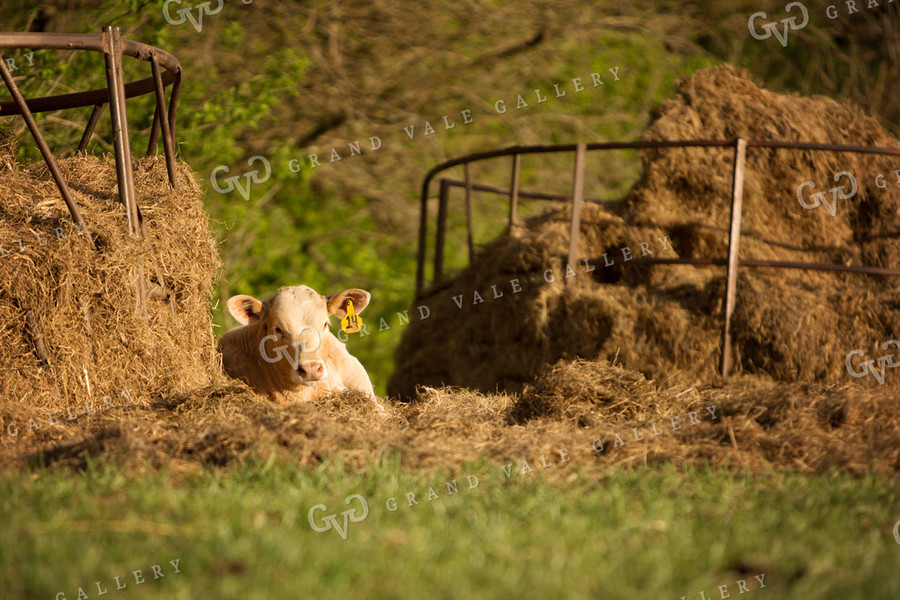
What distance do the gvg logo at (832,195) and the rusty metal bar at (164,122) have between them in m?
5.06

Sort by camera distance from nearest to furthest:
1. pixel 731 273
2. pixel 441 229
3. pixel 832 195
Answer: pixel 731 273
pixel 832 195
pixel 441 229

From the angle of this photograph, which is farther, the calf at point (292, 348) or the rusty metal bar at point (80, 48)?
the calf at point (292, 348)

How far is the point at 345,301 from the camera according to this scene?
671 centimetres

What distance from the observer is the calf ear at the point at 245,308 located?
20.9 feet

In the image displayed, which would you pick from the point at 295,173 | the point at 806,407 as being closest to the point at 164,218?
the point at 806,407

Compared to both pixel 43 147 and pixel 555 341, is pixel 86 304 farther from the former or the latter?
pixel 555 341

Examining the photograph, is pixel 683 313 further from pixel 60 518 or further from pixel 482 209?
pixel 482 209

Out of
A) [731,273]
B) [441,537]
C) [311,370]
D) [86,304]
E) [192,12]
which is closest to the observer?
[441,537]

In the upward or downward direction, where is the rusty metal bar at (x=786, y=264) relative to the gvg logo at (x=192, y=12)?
downward

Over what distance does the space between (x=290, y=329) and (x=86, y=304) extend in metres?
1.36

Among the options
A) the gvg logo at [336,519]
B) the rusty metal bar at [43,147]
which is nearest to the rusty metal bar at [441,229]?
the rusty metal bar at [43,147]

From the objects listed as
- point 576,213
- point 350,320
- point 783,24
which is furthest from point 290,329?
point 783,24

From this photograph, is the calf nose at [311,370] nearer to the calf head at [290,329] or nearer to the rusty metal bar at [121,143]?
the calf head at [290,329]

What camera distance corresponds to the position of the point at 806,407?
5.14 meters
